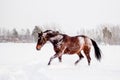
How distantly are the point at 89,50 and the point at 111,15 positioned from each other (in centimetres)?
56

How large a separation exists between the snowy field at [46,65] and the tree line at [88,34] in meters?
0.04

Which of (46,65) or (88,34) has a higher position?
(88,34)

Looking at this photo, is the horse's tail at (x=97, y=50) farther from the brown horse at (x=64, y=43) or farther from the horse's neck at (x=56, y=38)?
the horse's neck at (x=56, y=38)

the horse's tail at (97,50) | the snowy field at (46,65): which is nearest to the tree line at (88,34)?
the snowy field at (46,65)

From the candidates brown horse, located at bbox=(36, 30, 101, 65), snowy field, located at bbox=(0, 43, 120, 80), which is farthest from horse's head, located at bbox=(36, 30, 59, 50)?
snowy field, located at bbox=(0, 43, 120, 80)

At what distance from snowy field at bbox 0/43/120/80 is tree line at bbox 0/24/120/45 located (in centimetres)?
4

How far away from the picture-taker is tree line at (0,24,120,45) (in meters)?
1.96

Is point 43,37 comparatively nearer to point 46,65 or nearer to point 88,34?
point 46,65

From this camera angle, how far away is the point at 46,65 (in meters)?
1.70

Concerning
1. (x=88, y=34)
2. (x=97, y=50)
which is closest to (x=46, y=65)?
(x=97, y=50)

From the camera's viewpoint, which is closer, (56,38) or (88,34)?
(56,38)

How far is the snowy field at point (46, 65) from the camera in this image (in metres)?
1.44

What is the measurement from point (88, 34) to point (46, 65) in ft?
1.58

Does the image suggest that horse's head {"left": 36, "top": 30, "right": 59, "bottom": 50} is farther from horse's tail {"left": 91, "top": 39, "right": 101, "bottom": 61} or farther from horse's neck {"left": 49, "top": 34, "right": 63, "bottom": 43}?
horse's tail {"left": 91, "top": 39, "right": 101, "bottom": 61}
